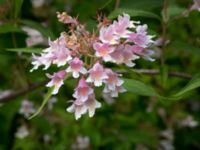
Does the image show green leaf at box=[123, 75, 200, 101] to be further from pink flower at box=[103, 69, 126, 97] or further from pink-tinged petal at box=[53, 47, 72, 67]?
pink-tinged petal at box=[53, 47, 72, 67]

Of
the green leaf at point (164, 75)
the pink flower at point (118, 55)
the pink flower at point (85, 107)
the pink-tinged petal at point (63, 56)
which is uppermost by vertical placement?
the pink flower at point (118, 55)

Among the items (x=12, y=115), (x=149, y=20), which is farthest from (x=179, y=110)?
(x=149, y=20)

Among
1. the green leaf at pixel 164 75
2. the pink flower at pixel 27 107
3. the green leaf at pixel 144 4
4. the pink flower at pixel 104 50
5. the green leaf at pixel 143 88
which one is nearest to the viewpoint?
the pink flower at pixel 104 50

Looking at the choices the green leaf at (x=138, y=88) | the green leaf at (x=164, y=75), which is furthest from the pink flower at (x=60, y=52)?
the green leaf at (x=164, y=75)

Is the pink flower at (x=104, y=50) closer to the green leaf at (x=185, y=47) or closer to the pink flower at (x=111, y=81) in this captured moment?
the pink flower at (x=111, y=81)

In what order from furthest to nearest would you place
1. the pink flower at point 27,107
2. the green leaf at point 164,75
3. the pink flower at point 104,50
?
the pink flower at point 27,107 → the green leaf at point 164,75 → the pink flower at point 104,50

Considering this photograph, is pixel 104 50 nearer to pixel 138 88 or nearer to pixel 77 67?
pixel 77 67
